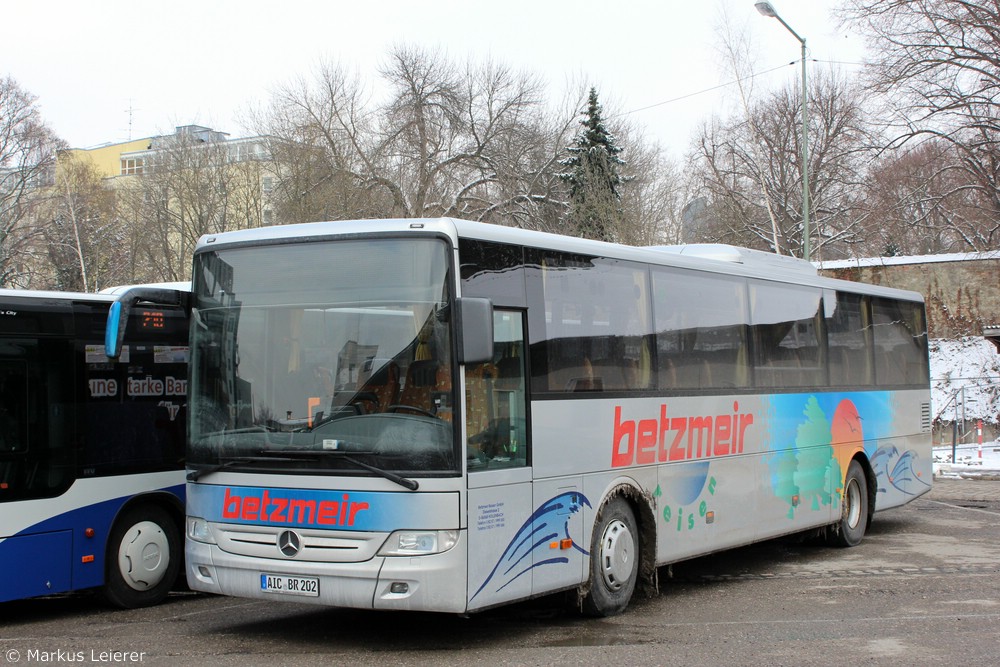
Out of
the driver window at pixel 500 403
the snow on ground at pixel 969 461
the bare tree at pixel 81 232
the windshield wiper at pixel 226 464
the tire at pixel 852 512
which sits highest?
the bare tree at pixel 81 232

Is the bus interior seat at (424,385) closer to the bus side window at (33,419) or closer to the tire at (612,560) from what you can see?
the tire at (612,560)

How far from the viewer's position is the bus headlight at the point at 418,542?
7.23 metres

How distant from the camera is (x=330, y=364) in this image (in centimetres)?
745

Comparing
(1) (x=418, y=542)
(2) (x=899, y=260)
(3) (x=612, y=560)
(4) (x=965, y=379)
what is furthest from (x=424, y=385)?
(2) (x=899, y=260)

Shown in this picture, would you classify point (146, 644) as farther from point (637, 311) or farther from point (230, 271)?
point (637, 311)

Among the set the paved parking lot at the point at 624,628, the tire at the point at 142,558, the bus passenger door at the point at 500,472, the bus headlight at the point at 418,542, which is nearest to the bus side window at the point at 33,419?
the tire at the point at 142,558

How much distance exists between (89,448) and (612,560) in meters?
4.50

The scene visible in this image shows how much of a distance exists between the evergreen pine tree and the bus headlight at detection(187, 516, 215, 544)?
26362 millimetres

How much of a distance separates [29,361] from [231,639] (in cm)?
287

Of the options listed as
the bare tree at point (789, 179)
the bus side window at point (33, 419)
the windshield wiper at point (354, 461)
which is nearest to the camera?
the windshield wiper at point (354, 461)

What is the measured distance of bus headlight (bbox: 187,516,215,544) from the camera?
7.93 metres

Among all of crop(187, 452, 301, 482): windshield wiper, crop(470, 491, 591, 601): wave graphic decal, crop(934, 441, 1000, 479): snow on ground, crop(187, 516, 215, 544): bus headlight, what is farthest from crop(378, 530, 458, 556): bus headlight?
crop(934, 441, 1000, 479): snow on ground

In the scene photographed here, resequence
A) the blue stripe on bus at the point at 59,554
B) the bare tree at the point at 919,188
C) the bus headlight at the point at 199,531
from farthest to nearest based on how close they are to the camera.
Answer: the bare tree at the point at 919,188 < the blue stripe on bus at the point at 59,554 < the bus headlight at the point at 199,531

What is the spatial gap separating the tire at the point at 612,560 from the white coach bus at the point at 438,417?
23 mm
